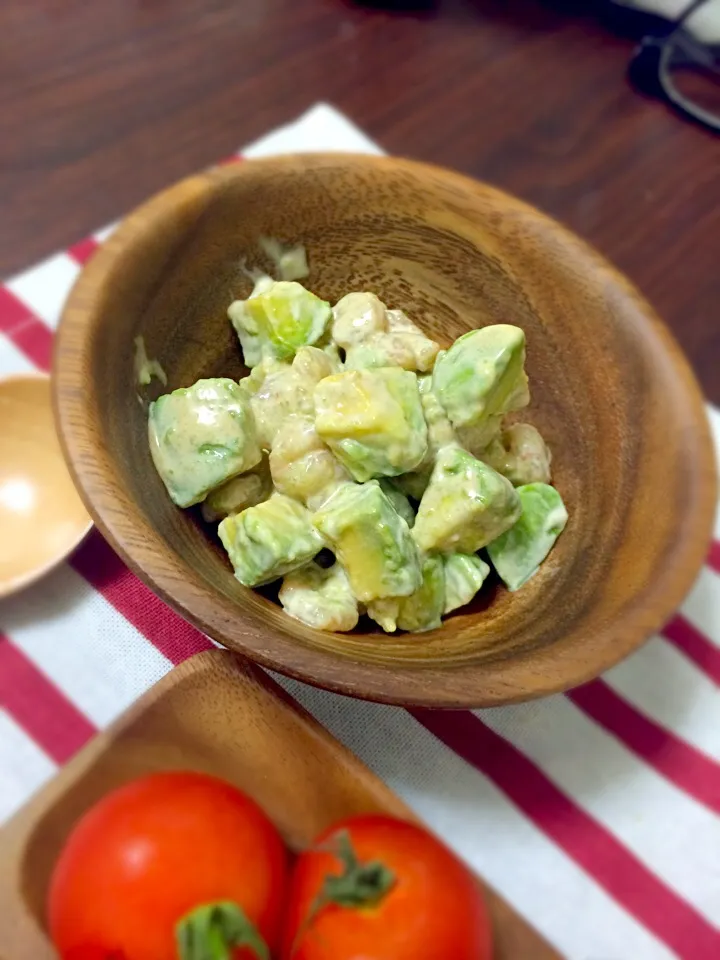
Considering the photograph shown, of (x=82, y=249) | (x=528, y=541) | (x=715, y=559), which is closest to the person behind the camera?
(x=528, y=541)

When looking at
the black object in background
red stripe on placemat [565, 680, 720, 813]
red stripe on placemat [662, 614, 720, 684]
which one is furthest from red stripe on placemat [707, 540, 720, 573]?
the black object in background

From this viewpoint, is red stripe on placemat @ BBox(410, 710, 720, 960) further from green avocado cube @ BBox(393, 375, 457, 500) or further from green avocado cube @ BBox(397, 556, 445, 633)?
green avocado cube @ BBox(393, 375, 457, 500)

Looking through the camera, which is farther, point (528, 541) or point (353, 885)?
point (528, 541)

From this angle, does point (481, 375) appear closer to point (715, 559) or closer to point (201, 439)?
point (201, 439)

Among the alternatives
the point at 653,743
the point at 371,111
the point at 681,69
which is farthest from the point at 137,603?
the point at 681,69

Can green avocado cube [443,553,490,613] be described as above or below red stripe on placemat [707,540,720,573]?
above

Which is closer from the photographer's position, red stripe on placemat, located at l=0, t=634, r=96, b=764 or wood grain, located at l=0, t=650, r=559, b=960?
wood grain, located at l=0, t=650, r=559, b=960
